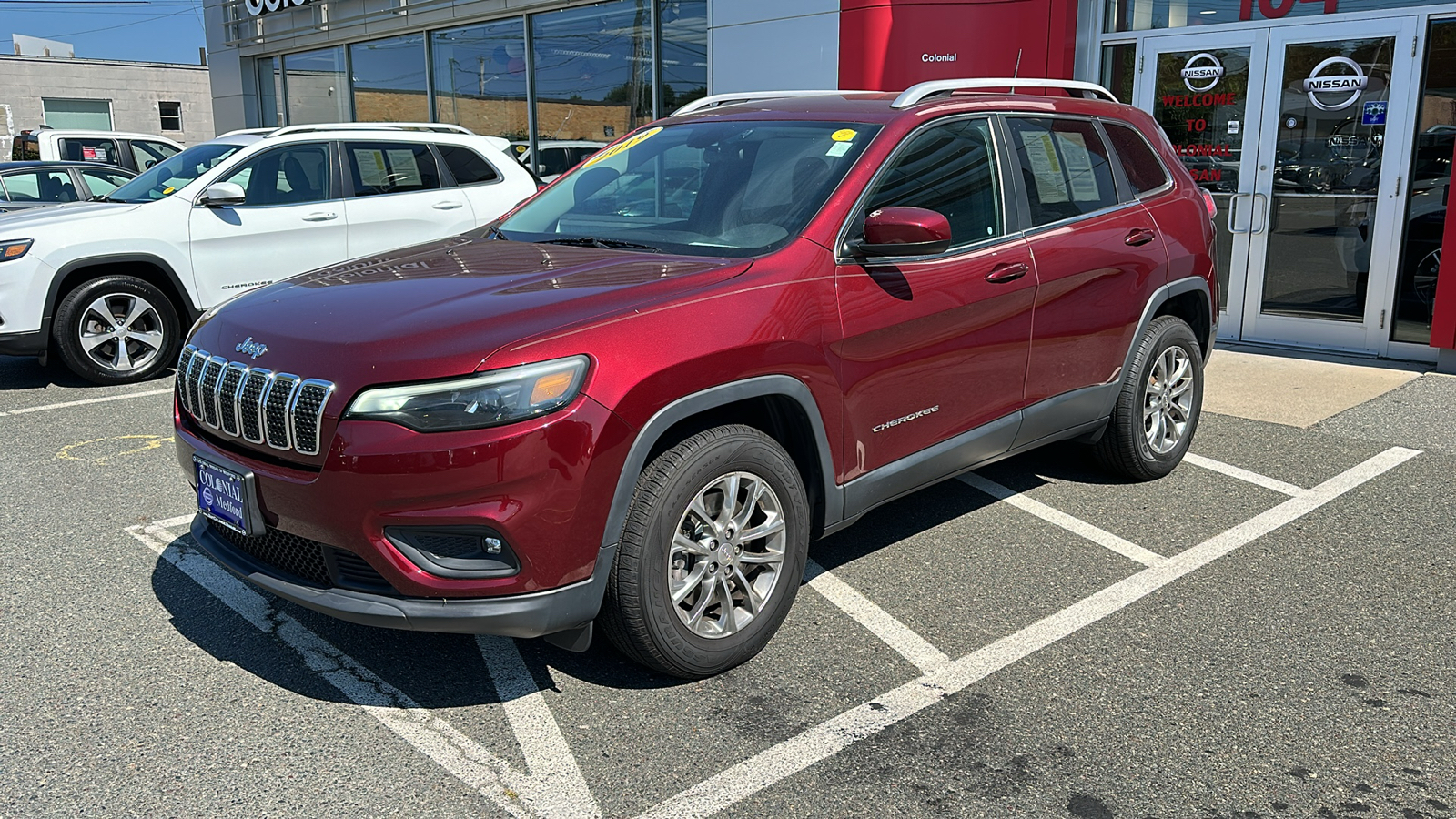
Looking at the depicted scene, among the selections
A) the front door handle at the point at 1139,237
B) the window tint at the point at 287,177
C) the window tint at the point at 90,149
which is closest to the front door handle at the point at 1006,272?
the front door handle at the point at 1139,237

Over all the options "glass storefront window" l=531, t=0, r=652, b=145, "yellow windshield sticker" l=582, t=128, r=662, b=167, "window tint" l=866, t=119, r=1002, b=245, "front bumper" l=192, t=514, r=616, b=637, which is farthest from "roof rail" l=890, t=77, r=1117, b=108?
"glass storefront window" l=531, t=0, r=652, b=145

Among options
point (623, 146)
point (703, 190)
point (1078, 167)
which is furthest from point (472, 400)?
point (1078, 167)

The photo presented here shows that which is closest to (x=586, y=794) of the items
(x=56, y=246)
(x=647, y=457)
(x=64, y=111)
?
(x=647, y=457)

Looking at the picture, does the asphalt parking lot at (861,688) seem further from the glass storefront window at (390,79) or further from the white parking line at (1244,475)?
the glass storefront window at (390,79)

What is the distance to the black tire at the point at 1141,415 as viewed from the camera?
5.17 m

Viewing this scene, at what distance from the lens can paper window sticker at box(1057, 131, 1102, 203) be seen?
4.89 m

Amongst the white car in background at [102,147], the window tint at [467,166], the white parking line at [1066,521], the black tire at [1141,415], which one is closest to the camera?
the white parking line at [1066,521]

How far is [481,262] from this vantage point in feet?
12.9

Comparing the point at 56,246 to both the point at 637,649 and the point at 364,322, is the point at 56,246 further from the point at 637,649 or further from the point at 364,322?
the point at 637,649

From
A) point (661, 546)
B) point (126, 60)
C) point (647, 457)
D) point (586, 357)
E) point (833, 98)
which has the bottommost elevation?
point (661, 546)

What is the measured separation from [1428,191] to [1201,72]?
1841 mm

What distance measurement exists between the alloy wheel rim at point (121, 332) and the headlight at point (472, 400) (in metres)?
5.71

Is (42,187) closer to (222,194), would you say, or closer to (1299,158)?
(222,194)

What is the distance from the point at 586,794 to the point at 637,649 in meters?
0.50
